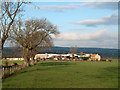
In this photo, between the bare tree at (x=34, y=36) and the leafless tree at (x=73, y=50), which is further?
the leafless tree at (x=73, y=50)

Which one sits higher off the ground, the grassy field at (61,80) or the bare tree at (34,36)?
the bare tree at (34,36)

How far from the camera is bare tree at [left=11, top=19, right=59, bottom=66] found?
161 ft

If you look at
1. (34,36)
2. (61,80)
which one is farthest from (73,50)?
(61,80)

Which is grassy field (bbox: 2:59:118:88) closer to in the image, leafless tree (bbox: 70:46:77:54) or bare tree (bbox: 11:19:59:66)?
bare tree (bbox: 11:19:59:66)

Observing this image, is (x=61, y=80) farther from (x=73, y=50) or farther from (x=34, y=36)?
(x=73, y=50)

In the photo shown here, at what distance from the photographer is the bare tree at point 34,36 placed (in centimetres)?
4909

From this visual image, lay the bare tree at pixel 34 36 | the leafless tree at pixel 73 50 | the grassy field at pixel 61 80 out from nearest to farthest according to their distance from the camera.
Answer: the grassy field at pixel 61 80 < the bare tree at pixel 34 36 < the leafless tree at pixel 73 50

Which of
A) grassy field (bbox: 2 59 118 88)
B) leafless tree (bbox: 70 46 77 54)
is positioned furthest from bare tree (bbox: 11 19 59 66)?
leafless tree (bbox: 70 46 77 54)

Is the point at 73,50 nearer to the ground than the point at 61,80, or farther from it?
farther from it

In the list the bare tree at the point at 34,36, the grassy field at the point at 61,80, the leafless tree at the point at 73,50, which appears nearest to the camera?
the grassy field at the point at 61,80

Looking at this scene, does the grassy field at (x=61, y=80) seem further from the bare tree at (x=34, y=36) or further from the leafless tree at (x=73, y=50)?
the leafless tree at (x=73, y=50)

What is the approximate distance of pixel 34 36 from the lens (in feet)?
170

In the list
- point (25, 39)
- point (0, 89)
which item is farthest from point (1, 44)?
point (25, 39)

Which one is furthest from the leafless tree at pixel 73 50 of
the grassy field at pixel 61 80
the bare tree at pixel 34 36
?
the grassy field at pixel 61 80
